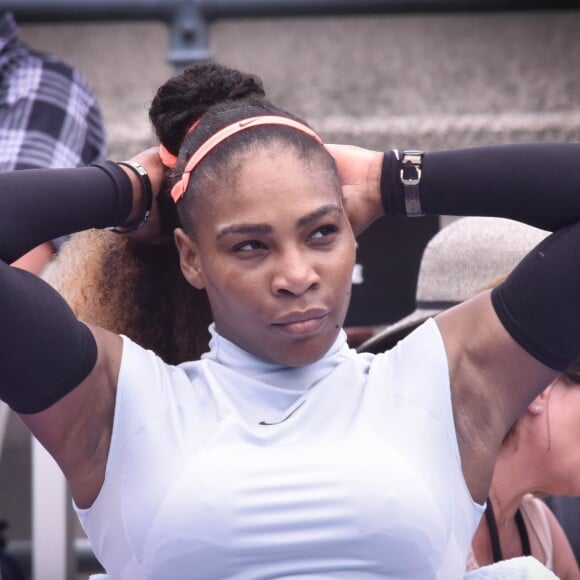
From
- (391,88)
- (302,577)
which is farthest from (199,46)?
(302,577)

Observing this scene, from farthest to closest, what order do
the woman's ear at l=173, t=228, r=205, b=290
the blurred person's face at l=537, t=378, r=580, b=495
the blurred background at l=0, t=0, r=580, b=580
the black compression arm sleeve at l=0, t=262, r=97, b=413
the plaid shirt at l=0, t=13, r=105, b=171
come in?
the blurred background at l=0, t=0, r=580, b=580 → the plaid shirt at l=0, t=13, r=105, b=171 → the blurred person's face at l=537, t=378, r=580, b=495 → the woman's ear at l=173, t=228, r=205, b=290 → the black compression arm sleeve at l=0, t=262, r=97, b=413

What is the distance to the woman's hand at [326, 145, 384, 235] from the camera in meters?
1.96

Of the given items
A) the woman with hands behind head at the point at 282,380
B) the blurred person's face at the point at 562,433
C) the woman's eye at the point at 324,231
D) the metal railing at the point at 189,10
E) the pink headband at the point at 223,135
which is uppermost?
the metal railing at the point at 189,10

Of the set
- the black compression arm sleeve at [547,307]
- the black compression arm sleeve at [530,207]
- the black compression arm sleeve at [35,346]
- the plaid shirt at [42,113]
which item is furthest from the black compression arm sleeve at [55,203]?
the plaid shirt at [42,113]

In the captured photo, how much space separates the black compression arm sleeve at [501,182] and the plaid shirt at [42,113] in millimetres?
1171

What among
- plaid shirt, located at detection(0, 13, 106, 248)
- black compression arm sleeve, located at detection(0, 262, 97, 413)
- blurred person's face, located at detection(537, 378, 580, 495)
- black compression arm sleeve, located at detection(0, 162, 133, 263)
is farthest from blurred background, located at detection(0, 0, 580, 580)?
black compression arm sleeve, located at detection(0, 262, 97, 413)

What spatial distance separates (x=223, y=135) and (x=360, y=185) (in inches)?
10.2

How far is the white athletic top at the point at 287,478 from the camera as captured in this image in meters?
1.67

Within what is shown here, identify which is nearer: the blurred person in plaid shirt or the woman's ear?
the woman's ear

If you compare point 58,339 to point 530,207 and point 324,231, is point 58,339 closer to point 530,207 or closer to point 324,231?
point 324,231

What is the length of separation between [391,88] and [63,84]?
6.14 ft

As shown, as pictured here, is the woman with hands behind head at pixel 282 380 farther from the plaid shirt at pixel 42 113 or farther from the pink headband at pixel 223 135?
the plaid shirt at pixel 42 113

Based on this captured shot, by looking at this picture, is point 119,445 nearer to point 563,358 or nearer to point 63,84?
point 563,358

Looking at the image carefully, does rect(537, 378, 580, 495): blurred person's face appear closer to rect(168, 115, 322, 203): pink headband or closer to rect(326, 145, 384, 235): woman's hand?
rect(326, 145, 384, 235): woman's hand
